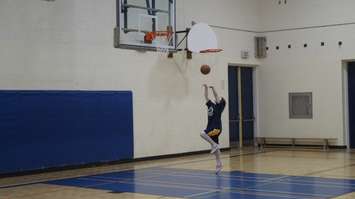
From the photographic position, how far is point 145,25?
13836 millimetres

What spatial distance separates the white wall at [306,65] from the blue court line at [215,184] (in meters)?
6.85

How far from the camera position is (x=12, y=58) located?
12352 mm

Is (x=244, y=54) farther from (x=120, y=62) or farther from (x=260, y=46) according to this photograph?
(x=120, y=62)

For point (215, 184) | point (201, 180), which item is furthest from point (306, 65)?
point (215, 184)

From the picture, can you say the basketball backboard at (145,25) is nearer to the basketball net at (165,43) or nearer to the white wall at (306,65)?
the basketball net at (165,43)

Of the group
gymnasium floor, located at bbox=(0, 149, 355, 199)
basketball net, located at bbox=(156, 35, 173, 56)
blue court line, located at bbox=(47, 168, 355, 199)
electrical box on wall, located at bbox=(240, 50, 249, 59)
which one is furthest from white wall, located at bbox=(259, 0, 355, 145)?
blue court line, located at bbox=(47, 168, 355, 199)

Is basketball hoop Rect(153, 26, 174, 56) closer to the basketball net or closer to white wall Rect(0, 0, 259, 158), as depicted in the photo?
the basketball net

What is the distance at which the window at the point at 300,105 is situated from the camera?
18312mm

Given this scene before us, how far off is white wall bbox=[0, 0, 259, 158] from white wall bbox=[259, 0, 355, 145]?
88 centimetres

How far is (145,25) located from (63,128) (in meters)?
3.23

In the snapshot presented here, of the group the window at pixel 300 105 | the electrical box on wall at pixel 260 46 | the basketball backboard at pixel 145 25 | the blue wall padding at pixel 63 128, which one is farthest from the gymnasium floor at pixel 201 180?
the electrical box on wall at pixel 260 46

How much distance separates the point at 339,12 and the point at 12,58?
10396 mm

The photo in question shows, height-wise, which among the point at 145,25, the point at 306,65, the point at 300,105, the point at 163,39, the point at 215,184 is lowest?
the point at 215,184

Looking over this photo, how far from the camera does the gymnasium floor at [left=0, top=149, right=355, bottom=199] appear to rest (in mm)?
9398
